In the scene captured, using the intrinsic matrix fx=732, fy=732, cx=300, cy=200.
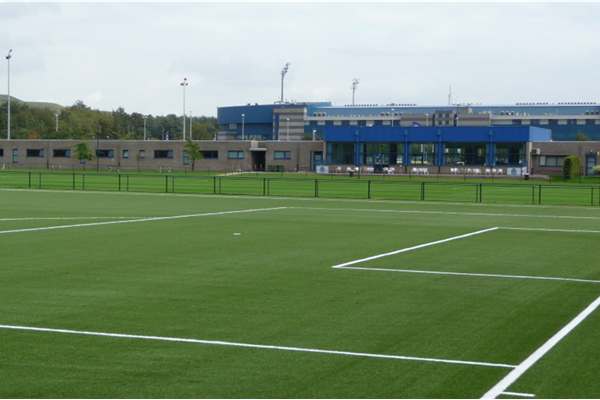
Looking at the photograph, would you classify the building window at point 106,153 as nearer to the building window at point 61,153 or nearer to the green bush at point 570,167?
the building window at point 61,153

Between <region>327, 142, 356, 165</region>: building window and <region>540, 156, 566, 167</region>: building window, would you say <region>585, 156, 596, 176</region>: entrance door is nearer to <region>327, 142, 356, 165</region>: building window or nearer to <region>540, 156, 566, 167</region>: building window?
<region>540, 156, 566, 167</region>: building window

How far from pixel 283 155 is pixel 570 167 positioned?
37.2m

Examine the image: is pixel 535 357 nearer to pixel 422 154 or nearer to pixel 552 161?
pixel 422 154

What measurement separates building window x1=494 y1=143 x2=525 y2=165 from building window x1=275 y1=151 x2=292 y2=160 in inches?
1042

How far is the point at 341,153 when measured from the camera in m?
92.0

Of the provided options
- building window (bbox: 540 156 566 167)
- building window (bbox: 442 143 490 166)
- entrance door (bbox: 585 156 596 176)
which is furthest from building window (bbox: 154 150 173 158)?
entrance door (bbox: 585 156 596 176)

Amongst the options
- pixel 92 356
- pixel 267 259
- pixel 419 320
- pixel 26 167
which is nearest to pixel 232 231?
pixel 267 259

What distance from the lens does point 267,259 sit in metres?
15.5

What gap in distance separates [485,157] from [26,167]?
61.7 meters

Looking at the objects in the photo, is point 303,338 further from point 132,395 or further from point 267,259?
point 267,259

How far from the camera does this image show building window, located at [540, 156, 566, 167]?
85.6 meters

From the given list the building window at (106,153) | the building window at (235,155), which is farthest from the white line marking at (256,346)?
the building window at (106,153)

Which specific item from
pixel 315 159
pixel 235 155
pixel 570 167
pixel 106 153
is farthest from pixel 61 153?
pixel 570 167

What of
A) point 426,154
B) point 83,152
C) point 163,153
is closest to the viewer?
point 426,154
